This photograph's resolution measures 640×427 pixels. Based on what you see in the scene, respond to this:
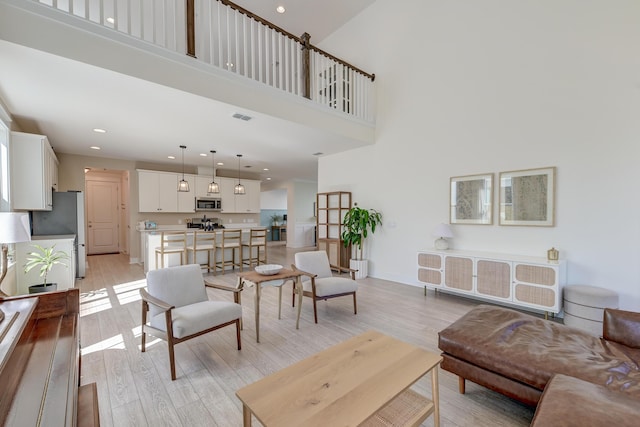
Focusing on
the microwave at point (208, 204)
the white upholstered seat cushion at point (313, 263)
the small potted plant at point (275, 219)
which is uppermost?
the microwave at point (208, 204)

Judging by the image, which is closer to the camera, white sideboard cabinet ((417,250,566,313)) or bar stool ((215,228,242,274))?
white sideboard cabinet ((417,250,566,313))

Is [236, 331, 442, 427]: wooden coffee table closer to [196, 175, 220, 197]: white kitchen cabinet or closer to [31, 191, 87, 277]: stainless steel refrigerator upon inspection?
[31, 191, 87, 277]: stainless steel refrigerator

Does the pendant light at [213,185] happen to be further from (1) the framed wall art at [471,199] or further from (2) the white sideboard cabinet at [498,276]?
(1) the framed wall art at [471,199]

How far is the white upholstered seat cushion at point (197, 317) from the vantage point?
2242 mm

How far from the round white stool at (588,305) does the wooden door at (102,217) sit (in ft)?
36.5

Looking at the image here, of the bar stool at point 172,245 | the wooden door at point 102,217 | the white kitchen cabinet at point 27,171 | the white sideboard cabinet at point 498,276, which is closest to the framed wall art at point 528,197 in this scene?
the white sideboard cabinet at point 498,276

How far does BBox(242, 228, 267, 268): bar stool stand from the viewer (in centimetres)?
652

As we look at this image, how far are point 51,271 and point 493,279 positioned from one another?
6634 mm

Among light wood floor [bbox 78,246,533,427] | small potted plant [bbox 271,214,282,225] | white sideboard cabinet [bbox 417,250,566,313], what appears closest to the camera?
light wood floor [bbox 78,246,533,427]

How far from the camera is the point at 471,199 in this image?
13.9ft

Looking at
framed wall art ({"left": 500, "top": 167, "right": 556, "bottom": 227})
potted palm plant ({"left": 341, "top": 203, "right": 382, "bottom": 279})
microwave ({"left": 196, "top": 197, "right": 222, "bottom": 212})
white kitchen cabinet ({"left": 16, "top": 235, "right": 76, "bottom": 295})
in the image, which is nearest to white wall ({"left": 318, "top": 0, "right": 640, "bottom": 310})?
framed wall art ({"left": 500, "top": 167, "right": 556, "bottom": 227})

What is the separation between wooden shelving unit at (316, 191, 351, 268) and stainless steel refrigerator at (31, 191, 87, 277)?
4.86 meters

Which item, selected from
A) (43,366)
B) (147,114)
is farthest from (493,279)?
(147,114)

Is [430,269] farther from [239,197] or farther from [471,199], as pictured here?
[239,197]
